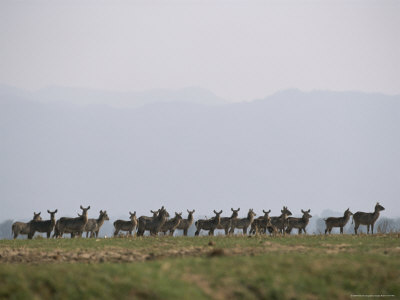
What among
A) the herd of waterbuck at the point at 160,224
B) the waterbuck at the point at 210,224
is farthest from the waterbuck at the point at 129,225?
the waterbuck at the point at 210,224

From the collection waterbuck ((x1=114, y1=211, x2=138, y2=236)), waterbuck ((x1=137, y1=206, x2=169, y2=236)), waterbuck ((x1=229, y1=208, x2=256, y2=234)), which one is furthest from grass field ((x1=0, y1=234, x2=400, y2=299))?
waterbuck ((x1=229, y1=208, x2=256, y2=234))

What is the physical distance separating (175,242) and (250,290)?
478 inches

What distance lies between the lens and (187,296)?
14.9 m

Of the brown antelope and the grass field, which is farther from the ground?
the brown antelope

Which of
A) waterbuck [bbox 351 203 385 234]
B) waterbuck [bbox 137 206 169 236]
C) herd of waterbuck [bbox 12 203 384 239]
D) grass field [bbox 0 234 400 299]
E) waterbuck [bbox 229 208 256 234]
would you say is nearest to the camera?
grass field [bbox 0 234 400 299]

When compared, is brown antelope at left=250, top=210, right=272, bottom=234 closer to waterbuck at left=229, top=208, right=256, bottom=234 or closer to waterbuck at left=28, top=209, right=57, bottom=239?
waterbuck at left=229, top=208, right=256, bottom=234

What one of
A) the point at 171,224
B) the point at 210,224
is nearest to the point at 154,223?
the point at 171,224

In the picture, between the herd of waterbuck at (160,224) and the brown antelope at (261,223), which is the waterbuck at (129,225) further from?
the brown antelope at (261,223)

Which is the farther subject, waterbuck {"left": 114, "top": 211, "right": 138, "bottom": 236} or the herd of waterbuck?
waterbuck {"left": 114, "top": 211, "right": 138, "bottom": 236}

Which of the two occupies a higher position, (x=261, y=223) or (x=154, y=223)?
(x=261, y=223)

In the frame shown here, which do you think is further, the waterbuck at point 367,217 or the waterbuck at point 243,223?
the waterbuck at point 243,223

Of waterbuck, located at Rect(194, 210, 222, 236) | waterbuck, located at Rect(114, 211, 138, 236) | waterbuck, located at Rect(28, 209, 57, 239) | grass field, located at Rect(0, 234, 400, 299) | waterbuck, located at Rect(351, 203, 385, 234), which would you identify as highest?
waterbuck, located at Rect(351, 203, 385, 234)

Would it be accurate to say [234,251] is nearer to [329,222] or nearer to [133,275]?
[133,275]

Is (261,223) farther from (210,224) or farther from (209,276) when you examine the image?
(209,276)
